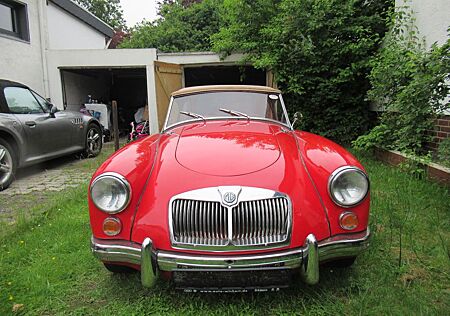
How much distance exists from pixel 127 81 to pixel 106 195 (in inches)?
576

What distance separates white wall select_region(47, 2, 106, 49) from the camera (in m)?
10.6

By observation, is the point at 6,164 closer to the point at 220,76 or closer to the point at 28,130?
the point at 28,130

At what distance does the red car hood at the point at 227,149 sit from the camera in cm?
229

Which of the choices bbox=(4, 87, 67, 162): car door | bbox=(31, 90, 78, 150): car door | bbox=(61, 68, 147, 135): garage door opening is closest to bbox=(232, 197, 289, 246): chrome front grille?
bbox=(4, 87, 67, 162): car door

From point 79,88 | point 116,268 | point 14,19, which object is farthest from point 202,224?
point 79,88

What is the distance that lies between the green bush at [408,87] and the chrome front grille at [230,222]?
2794mm

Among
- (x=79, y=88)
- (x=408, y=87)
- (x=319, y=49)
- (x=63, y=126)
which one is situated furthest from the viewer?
(x=79, y=88)

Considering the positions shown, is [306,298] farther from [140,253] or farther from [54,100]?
[54,100]

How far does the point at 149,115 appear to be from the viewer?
32.4 feet

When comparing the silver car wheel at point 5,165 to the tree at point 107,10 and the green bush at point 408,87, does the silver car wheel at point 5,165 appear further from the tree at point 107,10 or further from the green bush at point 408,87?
the tree at point 107,10

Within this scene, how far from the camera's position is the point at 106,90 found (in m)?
15.0

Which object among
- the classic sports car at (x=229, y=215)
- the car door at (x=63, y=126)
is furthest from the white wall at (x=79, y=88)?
the classic sports car at (x=229, y=215)

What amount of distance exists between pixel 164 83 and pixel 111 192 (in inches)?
296

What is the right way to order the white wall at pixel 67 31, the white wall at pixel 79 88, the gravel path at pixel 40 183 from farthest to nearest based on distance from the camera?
the white wall at pixel 79 88, the white wall at pixel 67 31, the gravel path at pixel 40 183
